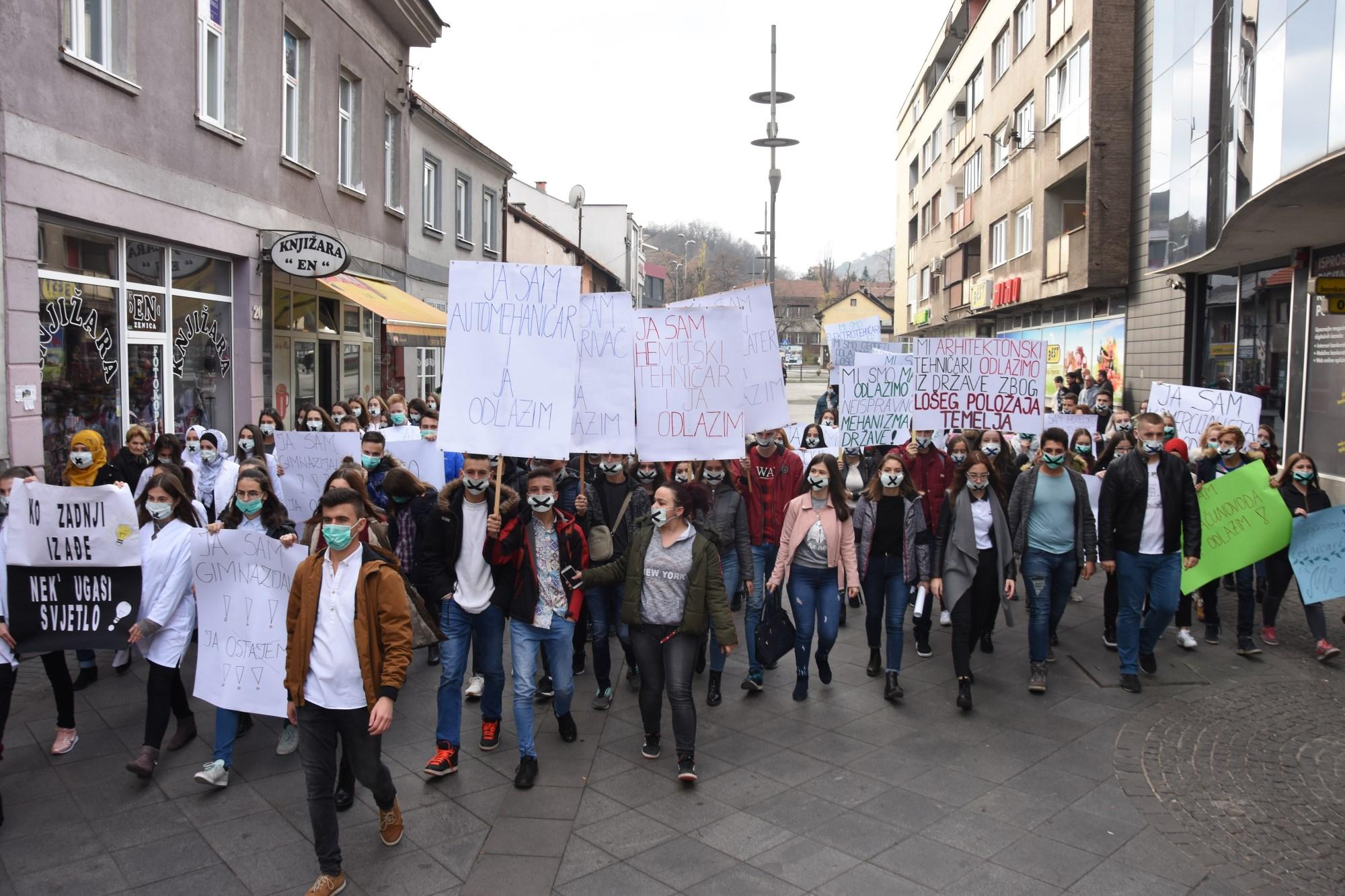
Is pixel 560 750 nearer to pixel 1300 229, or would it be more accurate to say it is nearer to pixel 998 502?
pixel 998 502

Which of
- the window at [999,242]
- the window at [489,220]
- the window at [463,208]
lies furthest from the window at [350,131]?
the window at [999,242]

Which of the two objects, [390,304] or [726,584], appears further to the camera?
[390,304]

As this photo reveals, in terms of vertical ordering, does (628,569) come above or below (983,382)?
below

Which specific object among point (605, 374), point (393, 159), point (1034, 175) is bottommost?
point (605, 374)

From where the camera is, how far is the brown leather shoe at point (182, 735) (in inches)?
240

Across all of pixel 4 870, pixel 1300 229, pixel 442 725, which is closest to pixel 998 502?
pixel 442 725

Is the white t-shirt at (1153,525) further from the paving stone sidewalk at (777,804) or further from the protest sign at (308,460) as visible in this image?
the protest sign at (308,460)

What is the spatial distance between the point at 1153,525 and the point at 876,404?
3090 mm

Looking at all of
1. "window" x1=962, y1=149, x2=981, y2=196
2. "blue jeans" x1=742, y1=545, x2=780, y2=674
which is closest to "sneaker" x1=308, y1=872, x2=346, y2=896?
"blue jeans" x1=742, y1=545, x2=780, y2=674

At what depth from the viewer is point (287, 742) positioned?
6.18 metres

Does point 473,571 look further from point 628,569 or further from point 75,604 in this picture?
point 75,604

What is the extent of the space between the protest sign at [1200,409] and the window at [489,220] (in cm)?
2022

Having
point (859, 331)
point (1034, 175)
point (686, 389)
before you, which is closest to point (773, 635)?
point (686, 389)

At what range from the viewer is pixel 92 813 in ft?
17.2
